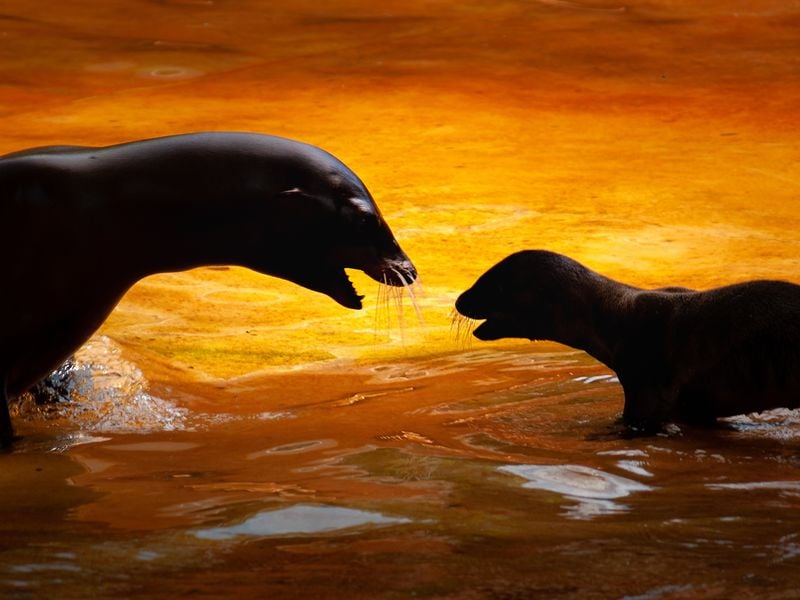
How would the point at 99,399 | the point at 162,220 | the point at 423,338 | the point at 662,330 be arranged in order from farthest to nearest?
the point at 423,338
the point at 99,399
the point at 662,330
the point at 162,220

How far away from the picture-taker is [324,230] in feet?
16.1

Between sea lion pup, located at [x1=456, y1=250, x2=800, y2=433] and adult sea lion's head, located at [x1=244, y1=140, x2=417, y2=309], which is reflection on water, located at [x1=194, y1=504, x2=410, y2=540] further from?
sea lion pup, located at [x1=456, y1=250, x2=800, y2=433]

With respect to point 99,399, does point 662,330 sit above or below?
above

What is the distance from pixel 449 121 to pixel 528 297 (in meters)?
6.71

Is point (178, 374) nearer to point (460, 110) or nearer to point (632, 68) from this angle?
point (460, 110)

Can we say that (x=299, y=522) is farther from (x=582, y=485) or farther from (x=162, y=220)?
(x=162, y=220)

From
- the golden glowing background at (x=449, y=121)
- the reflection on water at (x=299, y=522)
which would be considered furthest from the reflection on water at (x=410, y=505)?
the golden glowing background at (x=449, y=121)

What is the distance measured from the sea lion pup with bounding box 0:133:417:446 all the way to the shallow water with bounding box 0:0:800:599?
5.7 inches

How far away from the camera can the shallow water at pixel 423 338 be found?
3.17 meters

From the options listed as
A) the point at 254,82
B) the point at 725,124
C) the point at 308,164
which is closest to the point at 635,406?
the point at 308,164

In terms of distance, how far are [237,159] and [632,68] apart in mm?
10177

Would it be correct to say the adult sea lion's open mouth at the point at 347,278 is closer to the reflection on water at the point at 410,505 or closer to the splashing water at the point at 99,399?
the reflection on water at the point at 410,505

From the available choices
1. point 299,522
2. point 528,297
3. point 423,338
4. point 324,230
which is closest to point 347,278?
point 324,230

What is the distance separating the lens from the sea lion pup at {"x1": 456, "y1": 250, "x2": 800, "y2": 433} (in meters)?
5.24
